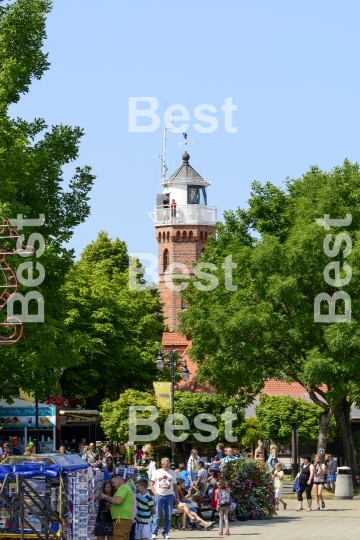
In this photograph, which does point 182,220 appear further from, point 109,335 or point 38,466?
point 38,466

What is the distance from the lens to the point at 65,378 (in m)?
61.9

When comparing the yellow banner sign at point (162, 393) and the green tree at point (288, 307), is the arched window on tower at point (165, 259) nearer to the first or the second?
the yellow banner sign at point (162, 393)

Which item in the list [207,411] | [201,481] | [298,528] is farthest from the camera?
[207,411]

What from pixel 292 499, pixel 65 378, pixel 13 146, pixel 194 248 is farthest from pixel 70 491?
pixel 194 248

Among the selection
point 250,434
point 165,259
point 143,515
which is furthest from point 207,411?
point 165,259

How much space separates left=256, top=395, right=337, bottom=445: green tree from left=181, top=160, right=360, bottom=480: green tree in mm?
7799

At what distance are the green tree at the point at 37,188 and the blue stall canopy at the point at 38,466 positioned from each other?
322 inches

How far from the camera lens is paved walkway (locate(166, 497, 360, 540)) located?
24078mm

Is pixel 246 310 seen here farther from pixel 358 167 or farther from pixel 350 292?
pixel 358 167

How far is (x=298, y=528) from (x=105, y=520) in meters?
7.38

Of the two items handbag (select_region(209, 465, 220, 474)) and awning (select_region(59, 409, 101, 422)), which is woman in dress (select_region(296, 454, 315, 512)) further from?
awning (select_region(59, 409, 101, 422))

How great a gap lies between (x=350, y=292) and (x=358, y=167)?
6217mm

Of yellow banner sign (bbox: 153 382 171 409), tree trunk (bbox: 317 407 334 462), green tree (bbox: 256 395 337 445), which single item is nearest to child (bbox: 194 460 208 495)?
tree trunk (bbox: 317 407 334 462)

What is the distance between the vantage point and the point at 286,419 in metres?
55.2
